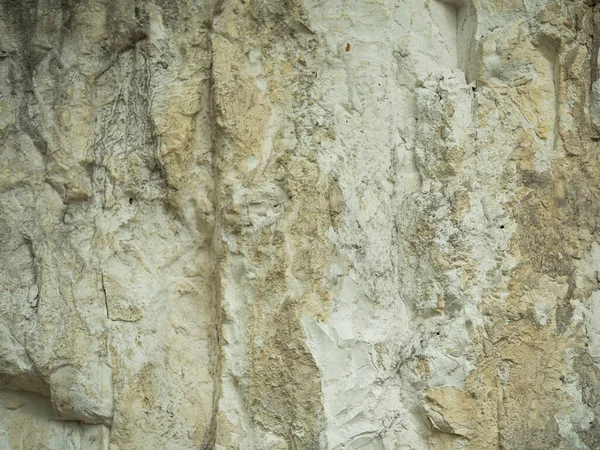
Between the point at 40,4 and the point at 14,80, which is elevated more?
the point at 40,4

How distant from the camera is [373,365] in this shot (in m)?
2.17

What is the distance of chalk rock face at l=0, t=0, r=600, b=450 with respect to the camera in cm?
214

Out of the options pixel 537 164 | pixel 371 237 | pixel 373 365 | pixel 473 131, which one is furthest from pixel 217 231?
pixel 537 164

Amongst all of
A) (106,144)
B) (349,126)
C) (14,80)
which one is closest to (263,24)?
(349,126)

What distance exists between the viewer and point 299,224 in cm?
220

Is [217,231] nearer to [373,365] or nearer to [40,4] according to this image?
[373,365]

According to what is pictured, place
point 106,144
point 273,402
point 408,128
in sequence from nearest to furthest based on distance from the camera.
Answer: point 273,402, point 408,128, point 106,144

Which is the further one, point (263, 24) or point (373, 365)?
point (263, 24)

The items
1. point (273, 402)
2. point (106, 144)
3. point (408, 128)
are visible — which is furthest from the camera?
point (106, 144)

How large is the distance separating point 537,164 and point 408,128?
371mm

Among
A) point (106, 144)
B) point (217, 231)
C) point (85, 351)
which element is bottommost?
point (85, 351)

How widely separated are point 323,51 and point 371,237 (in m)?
0.55

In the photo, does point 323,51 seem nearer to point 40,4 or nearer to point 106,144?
point 106,144

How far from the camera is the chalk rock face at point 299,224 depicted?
7.02 ft
